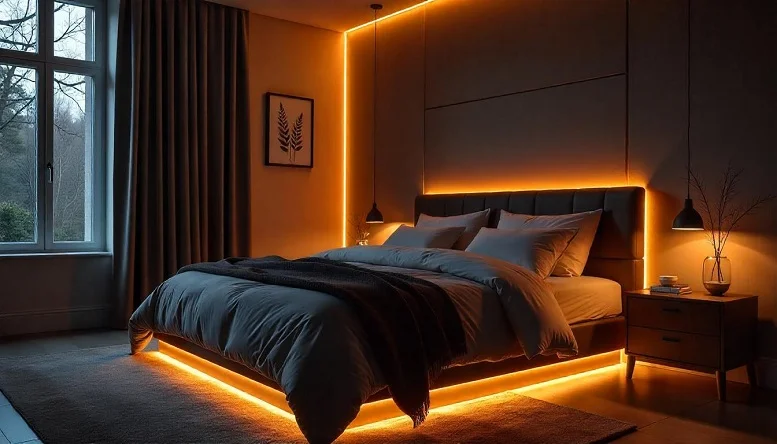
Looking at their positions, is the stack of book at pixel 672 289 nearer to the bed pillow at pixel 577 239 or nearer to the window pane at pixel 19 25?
the bed pillow at pixel 577 239

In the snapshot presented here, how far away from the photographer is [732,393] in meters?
3.42

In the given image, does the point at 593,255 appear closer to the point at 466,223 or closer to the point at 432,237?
the point at 466,223

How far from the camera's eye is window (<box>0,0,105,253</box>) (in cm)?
505

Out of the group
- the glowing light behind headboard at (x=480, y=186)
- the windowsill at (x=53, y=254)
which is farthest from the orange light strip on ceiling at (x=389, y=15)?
the windowsill at (x=53, y=254)

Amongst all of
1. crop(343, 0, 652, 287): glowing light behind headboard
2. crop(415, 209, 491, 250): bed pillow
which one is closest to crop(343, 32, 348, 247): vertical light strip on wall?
crop(343, 0, 652, 287): glowing light behind headboard

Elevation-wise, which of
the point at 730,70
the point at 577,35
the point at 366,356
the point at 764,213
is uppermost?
the point at 577,35

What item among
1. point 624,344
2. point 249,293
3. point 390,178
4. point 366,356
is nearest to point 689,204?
point 624,344

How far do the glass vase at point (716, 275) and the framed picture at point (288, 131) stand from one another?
146 inches

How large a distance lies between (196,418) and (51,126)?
129 inches

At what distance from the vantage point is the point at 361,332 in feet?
8.54

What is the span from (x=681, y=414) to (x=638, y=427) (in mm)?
345

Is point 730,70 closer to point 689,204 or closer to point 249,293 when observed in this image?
point 689,204

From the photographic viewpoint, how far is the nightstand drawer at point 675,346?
11.0 feet

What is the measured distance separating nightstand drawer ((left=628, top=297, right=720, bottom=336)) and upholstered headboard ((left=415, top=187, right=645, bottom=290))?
0.36 metres
